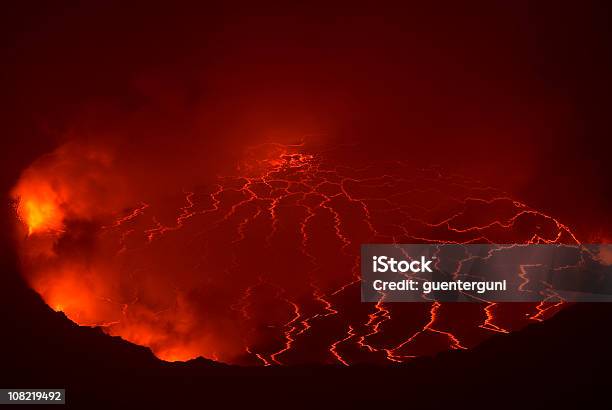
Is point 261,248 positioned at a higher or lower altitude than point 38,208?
lower

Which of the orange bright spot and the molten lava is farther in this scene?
the orange bright spot

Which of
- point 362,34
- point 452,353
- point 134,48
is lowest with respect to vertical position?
point 452,353

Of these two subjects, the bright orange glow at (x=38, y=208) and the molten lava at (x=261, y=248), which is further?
the bright orange glow at (x=38, y=208)

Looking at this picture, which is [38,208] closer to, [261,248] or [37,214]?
[37,214]

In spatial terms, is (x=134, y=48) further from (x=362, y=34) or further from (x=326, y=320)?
(x=326, y=320)

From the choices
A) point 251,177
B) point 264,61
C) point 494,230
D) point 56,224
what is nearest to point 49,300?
point 56,224

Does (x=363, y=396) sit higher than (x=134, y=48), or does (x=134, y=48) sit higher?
(x=134, y=48)

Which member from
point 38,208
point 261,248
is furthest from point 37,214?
point 261,248

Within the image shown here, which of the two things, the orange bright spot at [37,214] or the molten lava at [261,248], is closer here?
the molten lava at [261,248]
